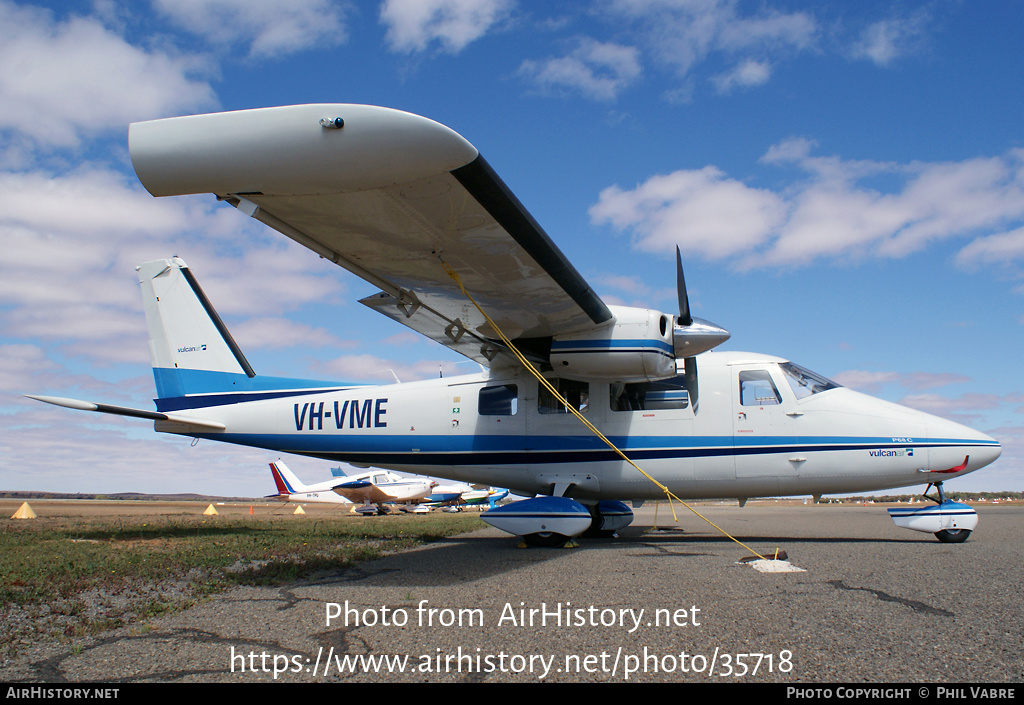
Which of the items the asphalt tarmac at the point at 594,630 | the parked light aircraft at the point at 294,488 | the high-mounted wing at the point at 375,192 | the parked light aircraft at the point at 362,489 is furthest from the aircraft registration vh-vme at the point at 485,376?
the parked light aircraft at the point at 294,488

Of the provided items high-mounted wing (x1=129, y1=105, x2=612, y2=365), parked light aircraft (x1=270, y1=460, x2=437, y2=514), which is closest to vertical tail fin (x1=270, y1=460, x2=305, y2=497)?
parked light aircraft (x1=270, y1=460, x2=437, y2=514)

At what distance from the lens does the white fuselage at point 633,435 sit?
8680 mm

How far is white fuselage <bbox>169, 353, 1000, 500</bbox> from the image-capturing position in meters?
8.68

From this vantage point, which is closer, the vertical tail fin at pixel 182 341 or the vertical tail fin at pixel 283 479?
the vertical tail fin at pixel 182 341

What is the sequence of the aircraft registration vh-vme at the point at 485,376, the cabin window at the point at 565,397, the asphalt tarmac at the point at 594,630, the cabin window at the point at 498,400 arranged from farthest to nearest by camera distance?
the cabin window at the point at 498,400
the cabin window at the point at 565,397
the aircraft registration vh-vme at the point at 485,376
the asphalt tarmac at the point at 594,630

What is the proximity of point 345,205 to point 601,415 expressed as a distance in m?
5.72

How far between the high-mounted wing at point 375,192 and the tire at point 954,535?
6.15 m

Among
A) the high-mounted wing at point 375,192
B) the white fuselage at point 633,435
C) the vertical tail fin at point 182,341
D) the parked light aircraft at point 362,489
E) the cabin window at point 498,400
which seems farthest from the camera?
the parked light aircraft at point 362,489

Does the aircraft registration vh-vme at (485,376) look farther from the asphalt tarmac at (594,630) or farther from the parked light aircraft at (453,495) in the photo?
the parked light aircraft at (453,495)

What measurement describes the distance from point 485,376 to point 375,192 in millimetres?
5604

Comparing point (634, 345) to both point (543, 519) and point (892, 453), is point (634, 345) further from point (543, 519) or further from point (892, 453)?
point (892, 453)

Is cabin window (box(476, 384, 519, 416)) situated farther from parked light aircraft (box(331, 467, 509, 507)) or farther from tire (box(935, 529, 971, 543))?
parked light aircraft (box(331, 467, 509, 507))

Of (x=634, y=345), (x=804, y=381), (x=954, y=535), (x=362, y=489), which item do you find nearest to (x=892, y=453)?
(x=954, y=535)

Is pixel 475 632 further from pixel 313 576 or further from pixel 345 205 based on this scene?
pixel 345 205
